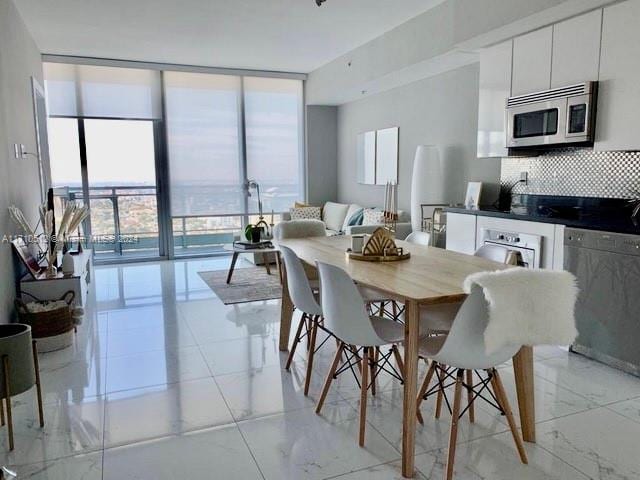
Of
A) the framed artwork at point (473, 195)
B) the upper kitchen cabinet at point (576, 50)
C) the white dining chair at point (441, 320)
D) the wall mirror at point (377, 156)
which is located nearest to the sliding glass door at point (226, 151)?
the wall mirror at point (377, 156)

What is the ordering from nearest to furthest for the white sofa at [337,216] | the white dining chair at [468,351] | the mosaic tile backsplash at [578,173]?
the white dining chair at [468,351] → the mosaic tile backsplash at [578,173] → the white sofa at [337,216]

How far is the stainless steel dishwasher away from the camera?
2.94m

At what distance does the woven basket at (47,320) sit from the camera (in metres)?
3.40

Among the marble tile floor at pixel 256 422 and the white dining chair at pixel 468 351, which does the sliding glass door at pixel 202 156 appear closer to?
the marble tile floor at pixel 256 422

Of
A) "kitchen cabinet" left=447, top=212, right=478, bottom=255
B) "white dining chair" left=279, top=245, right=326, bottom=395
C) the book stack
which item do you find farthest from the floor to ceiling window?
"white dining chair" left=279, top=245, right=326, bottom=395

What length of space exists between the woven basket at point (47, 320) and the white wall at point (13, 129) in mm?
118

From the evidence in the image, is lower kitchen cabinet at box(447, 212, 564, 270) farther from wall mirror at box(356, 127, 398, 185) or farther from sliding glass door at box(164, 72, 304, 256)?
sliding glass door at box(164, 72, 304, 256)

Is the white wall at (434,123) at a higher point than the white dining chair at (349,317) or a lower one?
higher

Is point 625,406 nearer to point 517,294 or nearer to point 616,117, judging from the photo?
point 517,294

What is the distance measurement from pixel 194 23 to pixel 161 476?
14.3ft

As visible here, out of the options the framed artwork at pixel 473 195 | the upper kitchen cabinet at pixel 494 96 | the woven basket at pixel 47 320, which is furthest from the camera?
the framed artwork at pixel 473 195

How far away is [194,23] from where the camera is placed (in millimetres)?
4980

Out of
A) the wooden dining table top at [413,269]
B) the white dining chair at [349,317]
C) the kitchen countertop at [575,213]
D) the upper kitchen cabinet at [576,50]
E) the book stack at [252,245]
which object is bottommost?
the book stack at [252,245]

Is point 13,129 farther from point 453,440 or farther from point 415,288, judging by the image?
point 453,440
